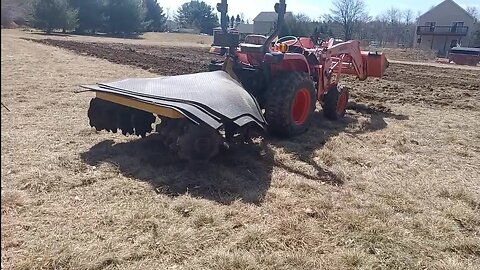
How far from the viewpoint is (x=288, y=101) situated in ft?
16.1

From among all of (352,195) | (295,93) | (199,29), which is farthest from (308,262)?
(199,29)

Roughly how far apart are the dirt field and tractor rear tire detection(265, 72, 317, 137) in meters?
Result: 0.21

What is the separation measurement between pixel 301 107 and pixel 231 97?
6.32 feet

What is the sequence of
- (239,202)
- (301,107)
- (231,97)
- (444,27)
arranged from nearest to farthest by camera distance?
(239,202), (231,97), (301,107), (444,27)

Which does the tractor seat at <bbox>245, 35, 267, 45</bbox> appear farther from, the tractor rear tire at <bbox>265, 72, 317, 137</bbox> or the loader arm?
the tractor rear tire at <bbox>265, 72, 317, 137</bbox>

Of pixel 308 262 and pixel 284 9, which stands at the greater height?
pixel 284 9

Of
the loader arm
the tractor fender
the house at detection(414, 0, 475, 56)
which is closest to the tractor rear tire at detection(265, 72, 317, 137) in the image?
the tractor fender

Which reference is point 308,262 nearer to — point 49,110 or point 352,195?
point 352,195

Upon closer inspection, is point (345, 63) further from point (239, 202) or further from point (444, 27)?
point (444, 27)

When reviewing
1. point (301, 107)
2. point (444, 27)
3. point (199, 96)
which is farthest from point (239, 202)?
point (444, 27)

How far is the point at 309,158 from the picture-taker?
461cm

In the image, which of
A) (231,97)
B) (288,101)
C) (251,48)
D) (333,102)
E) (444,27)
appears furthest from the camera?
(444,27)

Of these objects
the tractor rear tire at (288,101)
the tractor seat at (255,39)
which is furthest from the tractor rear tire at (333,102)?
the tractor seat at (255,39)

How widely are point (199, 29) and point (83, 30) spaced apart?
31.4 meters
